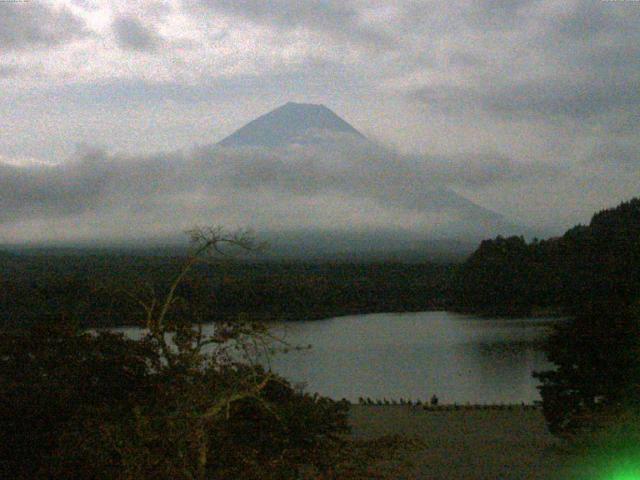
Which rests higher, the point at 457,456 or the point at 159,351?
the point at 159,351

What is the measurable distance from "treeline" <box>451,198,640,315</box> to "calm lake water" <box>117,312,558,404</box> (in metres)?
2.83

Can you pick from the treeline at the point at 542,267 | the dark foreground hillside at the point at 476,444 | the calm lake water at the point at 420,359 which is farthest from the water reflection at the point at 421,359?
the treeline at the point at 542,267

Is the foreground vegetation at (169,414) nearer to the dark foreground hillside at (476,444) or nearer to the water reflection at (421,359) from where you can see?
the dark foreground hillside at (476,444)

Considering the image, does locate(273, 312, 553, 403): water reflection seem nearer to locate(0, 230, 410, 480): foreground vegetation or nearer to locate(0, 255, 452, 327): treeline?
locate(0, 255, 452, 327): treeline

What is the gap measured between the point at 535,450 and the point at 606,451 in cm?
433

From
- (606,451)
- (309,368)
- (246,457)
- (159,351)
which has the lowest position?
(309,368)

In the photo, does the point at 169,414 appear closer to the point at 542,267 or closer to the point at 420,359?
the point at 420,359

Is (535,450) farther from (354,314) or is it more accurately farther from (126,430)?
(354,314)

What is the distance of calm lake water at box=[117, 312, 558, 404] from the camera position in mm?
18797

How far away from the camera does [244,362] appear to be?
482 cm

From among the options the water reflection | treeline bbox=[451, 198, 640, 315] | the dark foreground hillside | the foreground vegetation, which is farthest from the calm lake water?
the foreground vegetation

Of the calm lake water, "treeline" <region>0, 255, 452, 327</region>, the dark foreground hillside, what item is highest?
"treeline" <region>0, 255, 452, 327</region>

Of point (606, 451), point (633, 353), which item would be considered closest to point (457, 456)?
point (633, 353)

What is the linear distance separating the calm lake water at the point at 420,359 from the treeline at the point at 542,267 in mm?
2833
